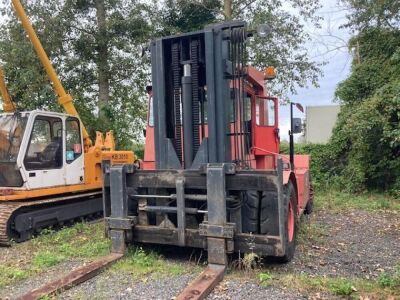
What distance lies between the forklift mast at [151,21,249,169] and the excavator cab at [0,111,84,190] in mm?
3212

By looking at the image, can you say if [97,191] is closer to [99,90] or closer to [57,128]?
[57,128]

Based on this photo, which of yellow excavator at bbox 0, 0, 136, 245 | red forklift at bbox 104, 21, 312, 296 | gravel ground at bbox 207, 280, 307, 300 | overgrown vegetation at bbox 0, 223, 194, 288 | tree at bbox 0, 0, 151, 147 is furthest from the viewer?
tree at bbox 0, 0, 151, 147

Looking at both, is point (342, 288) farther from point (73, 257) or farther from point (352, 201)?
point (352, 201)

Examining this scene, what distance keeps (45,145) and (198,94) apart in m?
3.93

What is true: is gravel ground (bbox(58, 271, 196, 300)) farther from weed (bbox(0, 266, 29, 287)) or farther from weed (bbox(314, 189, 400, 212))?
weed (bbox(314, 189, 400, 212))

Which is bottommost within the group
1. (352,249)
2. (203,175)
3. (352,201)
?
(352,201)

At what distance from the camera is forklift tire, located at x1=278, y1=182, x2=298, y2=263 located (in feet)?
15.9

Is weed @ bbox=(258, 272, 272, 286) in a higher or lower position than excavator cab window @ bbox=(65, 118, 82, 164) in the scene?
lower

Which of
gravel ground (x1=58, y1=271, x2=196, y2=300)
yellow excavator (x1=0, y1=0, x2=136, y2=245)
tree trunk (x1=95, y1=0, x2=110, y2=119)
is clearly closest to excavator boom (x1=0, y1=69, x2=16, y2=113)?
yellow excavator (x1=0, y1=0, x2=136, y2=245)

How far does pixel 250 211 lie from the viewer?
5.03 m

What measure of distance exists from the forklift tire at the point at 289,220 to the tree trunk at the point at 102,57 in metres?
11.2

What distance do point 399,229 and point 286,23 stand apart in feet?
33.6

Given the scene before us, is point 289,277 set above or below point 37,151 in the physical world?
below

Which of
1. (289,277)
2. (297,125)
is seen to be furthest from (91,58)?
(289,277)
